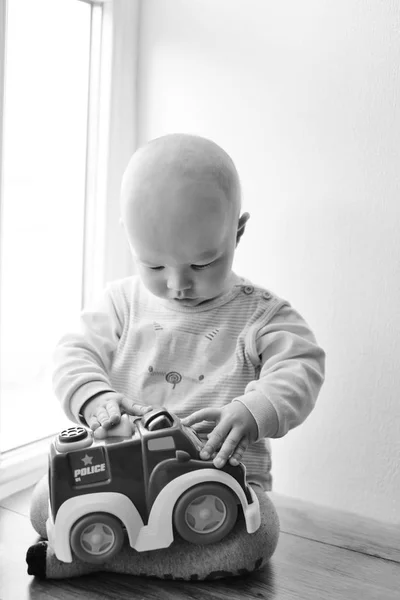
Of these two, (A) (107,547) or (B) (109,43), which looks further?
(B) (109,43)

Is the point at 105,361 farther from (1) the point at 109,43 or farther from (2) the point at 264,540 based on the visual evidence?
(1) the point at 109,43

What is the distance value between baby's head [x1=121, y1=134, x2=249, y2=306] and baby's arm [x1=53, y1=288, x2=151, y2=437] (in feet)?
0.48

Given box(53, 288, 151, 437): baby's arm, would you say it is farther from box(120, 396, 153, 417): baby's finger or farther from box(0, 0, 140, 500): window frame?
box(0, 0, 140, 500): window frame

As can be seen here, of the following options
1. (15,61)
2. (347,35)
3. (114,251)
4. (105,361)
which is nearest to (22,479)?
(105,361)

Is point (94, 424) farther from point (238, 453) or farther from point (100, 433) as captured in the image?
point (238, 453)

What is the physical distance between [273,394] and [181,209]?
241 millimetres

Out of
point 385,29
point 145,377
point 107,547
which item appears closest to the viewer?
point 107,547

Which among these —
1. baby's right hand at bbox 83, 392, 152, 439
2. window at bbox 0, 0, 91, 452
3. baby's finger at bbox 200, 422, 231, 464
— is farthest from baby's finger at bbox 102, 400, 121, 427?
window at bbox 0, 0, 91, 452

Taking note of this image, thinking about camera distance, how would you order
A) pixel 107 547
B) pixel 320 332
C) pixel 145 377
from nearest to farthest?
pixel 107 547 < pixel 145 377 < pixel 320 332

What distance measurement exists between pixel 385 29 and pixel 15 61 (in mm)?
559

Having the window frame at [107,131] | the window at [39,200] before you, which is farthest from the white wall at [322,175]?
the window at [39,200]

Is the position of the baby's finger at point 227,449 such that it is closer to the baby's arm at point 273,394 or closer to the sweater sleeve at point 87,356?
the baby's arm at point 273,394

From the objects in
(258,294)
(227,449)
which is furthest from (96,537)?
(258,294)

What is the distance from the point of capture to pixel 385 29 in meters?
1.07
